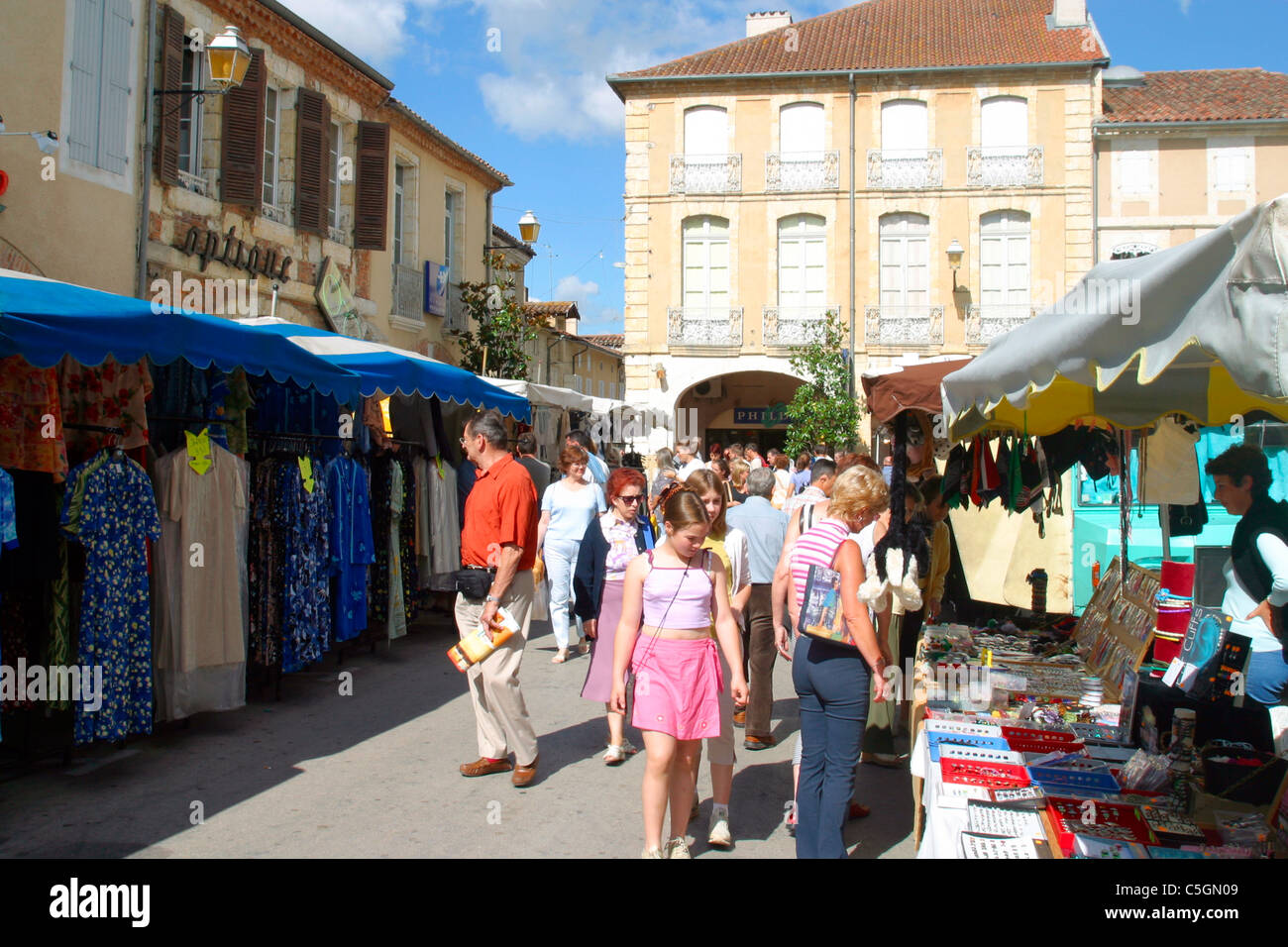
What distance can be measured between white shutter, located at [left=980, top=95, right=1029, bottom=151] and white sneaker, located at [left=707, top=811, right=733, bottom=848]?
74.5ft

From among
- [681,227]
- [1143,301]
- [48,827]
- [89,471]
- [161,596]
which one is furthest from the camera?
[681,227]

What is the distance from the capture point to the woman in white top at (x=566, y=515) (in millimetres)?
8555

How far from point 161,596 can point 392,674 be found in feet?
8.75

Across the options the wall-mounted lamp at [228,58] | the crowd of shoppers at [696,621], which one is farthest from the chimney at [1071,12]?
the crowd of shoppers at [696,621]

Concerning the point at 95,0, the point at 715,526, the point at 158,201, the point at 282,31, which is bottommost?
the point at 715,526

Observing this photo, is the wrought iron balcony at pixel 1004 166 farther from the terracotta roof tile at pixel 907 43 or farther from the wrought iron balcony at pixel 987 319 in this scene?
the wrought iron balcony at pixel 987 319

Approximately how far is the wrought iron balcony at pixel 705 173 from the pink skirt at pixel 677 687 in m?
21.9

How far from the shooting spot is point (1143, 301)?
8.13 ft

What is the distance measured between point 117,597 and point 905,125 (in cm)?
2267

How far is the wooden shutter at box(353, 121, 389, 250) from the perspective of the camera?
15586mm

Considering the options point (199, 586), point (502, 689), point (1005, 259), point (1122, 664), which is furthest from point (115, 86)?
point (1005, 259)
